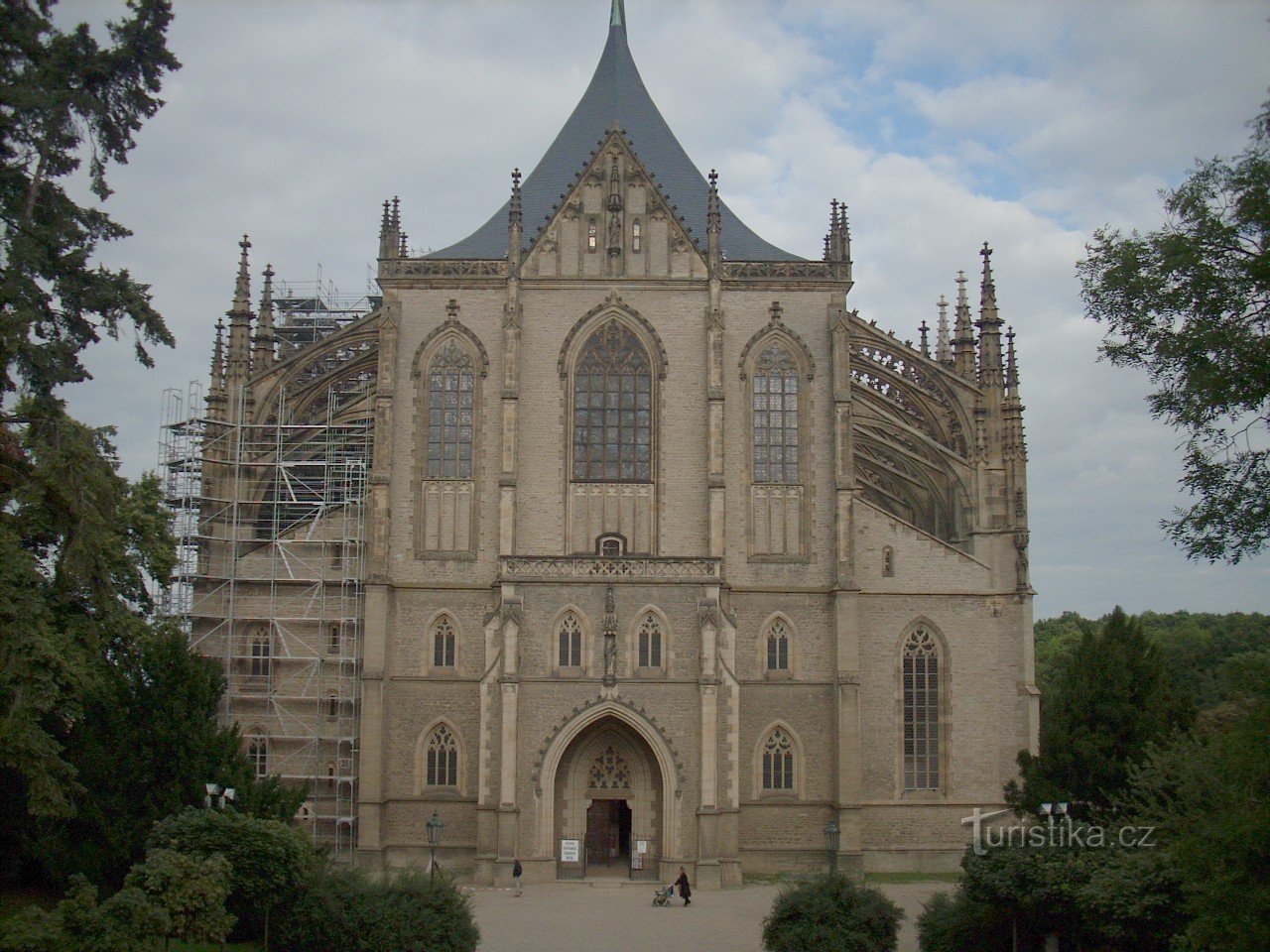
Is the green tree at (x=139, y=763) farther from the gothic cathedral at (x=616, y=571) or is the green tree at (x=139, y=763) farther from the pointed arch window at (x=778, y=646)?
the pointed arch window at (x=778, y=646)

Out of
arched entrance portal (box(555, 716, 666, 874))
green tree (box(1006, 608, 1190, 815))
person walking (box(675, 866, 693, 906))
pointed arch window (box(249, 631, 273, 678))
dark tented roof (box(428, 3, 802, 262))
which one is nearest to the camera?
green tree (box(1006, 608, 1190, 815))

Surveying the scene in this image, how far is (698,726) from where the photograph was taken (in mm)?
37344

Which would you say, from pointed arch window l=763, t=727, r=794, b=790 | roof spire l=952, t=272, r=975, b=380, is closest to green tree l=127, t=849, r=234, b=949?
pointed arch window l=763, t=727, r=794, b=790

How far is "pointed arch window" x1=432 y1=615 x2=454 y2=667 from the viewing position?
39562 mm

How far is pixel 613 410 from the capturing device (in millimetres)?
40938

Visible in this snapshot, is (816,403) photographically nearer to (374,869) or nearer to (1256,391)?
(374,869)

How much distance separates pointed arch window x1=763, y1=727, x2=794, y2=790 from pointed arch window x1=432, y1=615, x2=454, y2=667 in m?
9.27

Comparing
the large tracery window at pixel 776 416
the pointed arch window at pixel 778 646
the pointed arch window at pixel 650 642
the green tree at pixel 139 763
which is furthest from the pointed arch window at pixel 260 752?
the large tracery window at pixel 776 416

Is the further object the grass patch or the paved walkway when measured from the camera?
the grass patch

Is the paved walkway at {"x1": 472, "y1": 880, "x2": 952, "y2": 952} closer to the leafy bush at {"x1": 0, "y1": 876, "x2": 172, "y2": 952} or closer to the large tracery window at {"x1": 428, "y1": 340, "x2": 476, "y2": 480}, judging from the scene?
the leafy bush at {"x1": 0, "y1": 876, "x2": 172, "y2": 952}

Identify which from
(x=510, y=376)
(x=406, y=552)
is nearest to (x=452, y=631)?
(x=406, y=552)

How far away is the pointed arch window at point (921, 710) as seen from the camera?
40000 mm

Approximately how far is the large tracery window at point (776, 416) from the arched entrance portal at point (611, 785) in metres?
8.58

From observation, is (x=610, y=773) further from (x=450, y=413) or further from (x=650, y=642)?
(x=450, y=413)
